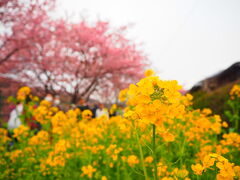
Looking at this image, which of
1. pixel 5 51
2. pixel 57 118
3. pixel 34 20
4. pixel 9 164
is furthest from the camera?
pixel 5 51

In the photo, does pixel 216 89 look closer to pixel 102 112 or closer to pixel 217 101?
pixel 217 101

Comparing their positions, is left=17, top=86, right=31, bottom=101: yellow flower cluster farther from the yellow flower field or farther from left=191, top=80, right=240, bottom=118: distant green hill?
left=191, top=80, right=240, bottom=118: distant green hill

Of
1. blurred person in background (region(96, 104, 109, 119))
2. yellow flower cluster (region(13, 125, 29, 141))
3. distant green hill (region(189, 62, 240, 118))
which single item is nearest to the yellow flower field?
yellow flower cluster (region(13, 125, 29, 141))

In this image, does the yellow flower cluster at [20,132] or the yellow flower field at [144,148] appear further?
the yellow flower cluster at [20,132]

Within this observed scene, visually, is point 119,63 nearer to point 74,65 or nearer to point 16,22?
point 74,65

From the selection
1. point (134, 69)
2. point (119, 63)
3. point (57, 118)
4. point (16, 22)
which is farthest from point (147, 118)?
point (134, 69)

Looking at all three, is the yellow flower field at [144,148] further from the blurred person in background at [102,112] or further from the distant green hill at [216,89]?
the distant green hill at [216,89]

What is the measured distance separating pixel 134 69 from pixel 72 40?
4512 millimetres

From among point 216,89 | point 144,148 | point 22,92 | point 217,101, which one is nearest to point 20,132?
point 22,92

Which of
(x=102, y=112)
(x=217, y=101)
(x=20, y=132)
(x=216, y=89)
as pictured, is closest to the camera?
(x=20, y=132)

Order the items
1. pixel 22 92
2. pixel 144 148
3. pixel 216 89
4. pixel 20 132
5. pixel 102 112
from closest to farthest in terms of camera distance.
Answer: pixel 144 148, pixel 20 132, pixel 22 92, pixel 216 89, pixel 102 112

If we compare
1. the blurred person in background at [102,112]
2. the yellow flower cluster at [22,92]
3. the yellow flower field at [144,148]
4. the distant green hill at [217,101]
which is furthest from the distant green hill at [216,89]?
the yellow flower cluster at [22,92]

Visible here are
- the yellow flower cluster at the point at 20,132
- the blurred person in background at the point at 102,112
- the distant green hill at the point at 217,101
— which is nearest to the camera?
the yellow flower cluster at the point at 20,132

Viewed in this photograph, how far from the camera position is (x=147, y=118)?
3.10 feet
